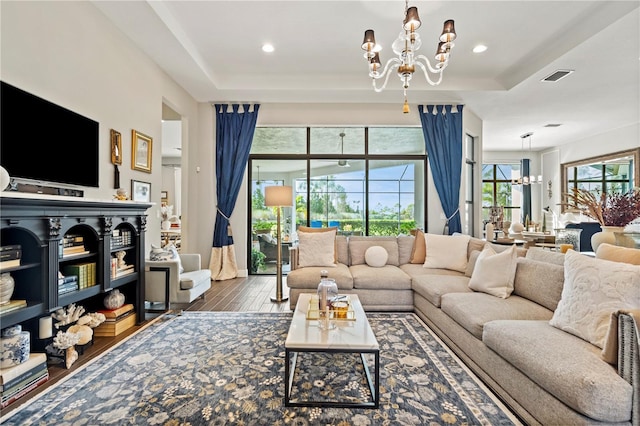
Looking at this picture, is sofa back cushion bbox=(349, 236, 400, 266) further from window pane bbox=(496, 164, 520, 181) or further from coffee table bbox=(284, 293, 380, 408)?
window pane bbox=(496, 164, 520, 181)

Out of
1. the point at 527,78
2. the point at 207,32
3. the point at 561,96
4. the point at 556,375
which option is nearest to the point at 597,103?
the point at 561,96

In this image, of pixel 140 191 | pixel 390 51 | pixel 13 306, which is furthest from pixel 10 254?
pixel 390 51

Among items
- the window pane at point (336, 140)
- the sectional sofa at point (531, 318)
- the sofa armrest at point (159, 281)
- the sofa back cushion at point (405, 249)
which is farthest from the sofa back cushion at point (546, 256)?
the sofa armrest at point (159, 281)

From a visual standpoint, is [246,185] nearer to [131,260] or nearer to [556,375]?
[131,260]

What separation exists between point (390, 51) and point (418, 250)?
2.75 meters

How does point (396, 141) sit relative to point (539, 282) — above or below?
above

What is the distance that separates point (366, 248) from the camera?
4.23 m

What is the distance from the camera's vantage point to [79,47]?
286cm

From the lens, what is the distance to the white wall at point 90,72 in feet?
7.64

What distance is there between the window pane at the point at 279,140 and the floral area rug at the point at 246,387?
3.62 m

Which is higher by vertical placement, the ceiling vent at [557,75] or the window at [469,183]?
the ceiling vent at [557,75]

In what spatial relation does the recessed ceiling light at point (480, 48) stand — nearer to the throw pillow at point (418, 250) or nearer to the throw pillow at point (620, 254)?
the throw pillow at point (418, 250)

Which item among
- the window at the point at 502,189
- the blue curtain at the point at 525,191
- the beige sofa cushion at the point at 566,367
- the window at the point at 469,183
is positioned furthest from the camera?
the window at the point at 502,189

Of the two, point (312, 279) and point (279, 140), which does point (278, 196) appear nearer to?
point (312, 279)
